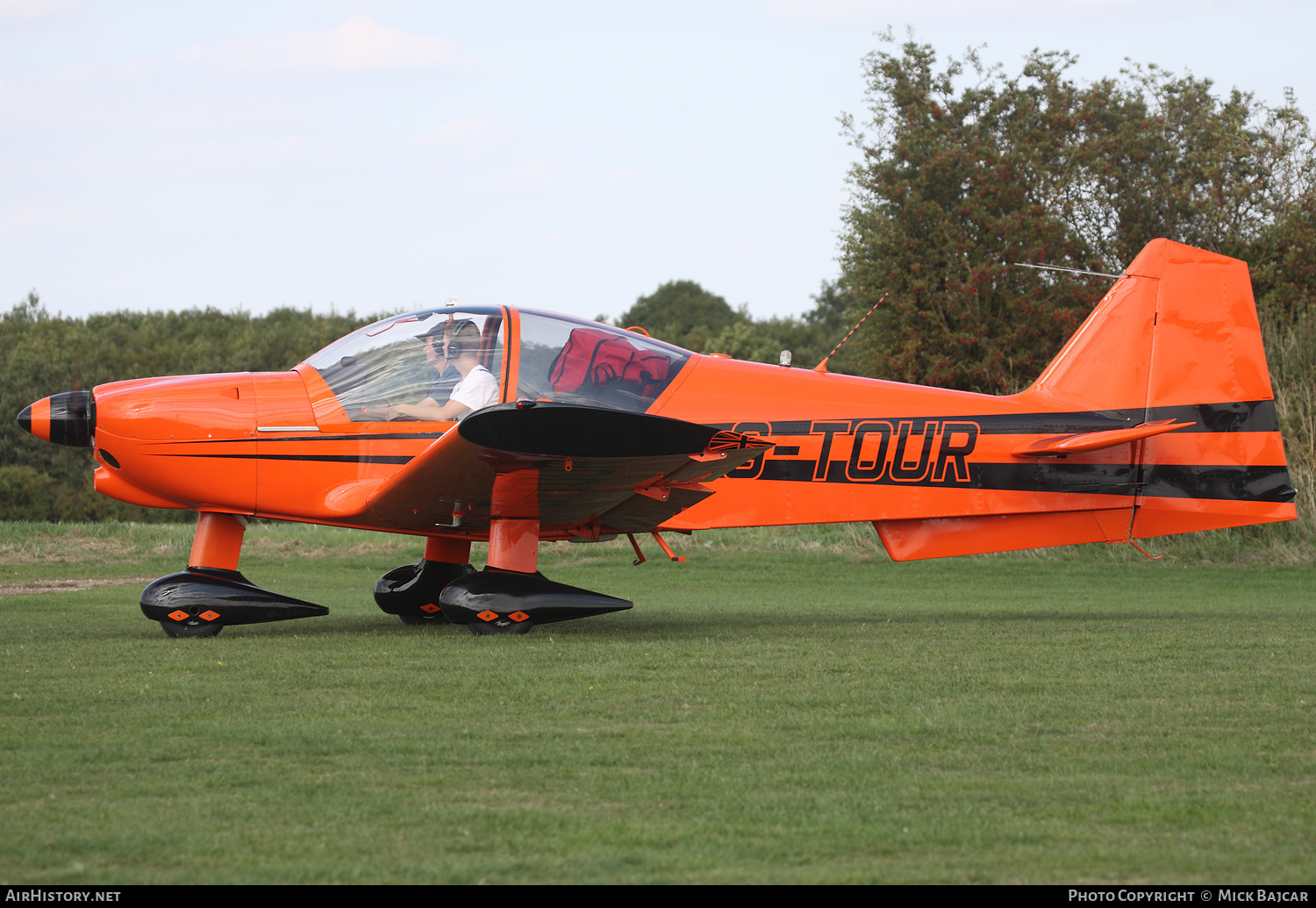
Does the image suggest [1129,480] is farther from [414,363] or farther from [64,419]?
[64,419]

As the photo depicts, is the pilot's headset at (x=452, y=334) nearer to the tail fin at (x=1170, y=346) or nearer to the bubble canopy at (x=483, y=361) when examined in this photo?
the bubble canopy at (x=483, y=361)

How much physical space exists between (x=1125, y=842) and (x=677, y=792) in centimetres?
138

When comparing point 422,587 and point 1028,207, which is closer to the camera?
point 422,587

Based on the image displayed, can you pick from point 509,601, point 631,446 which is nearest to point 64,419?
point 509,601

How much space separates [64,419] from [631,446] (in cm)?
391

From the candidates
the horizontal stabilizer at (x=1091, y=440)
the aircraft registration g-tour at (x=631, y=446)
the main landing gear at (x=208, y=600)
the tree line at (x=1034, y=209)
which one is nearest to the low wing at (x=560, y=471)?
the aircraft registration g-tour at (x=631, y=446)

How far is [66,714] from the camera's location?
467 centimetres

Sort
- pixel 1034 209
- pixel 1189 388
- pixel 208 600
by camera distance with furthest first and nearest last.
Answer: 1. pixel 1034 209
2. pixel 1189 388
3. pixel 208 600

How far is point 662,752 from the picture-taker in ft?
13.5

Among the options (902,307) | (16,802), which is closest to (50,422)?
(16,802)

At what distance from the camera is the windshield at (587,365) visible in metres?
7.48

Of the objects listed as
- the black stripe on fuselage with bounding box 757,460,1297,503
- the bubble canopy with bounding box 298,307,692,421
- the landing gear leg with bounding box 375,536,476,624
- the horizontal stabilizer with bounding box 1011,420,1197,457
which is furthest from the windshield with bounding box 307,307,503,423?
the horizontal stabilizer with bounding box 1011,420,1197,457

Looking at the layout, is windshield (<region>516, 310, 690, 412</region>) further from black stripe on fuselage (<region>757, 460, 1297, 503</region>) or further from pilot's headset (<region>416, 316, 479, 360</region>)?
black stripe on fuselage (<region>757, 460, 1297, 503</region>)

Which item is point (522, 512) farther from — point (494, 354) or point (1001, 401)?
point (1001, 401)
